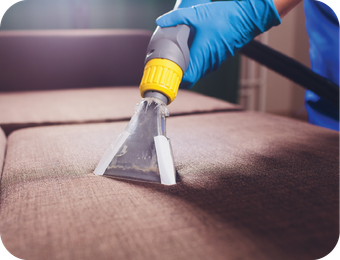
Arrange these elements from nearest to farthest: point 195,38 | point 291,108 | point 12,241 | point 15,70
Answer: point 12,241
point 195,38
point 15,70
point 291,108

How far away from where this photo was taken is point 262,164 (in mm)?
454

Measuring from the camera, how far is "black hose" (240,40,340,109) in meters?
0.71

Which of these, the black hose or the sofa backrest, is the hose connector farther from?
the sofa backrest

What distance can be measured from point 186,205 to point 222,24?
400mm

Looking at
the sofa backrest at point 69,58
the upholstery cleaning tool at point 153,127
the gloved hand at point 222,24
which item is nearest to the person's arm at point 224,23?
the gloved hand at point 222,24

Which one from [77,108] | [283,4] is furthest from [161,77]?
[77,108]

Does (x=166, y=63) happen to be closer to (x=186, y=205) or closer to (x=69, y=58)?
(x=186, y=205)

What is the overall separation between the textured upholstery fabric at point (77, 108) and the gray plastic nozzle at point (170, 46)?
16.2 inches

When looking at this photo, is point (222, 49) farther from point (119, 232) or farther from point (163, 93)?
point (119, 232)

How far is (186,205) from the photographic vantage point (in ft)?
1.06

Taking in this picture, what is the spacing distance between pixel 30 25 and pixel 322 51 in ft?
5.29

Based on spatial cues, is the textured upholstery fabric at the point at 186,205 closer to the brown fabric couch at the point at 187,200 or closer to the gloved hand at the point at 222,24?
the brown fabric couch at the point at 187,200

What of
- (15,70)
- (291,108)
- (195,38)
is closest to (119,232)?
(195,38)

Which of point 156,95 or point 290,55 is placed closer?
point 156,95
